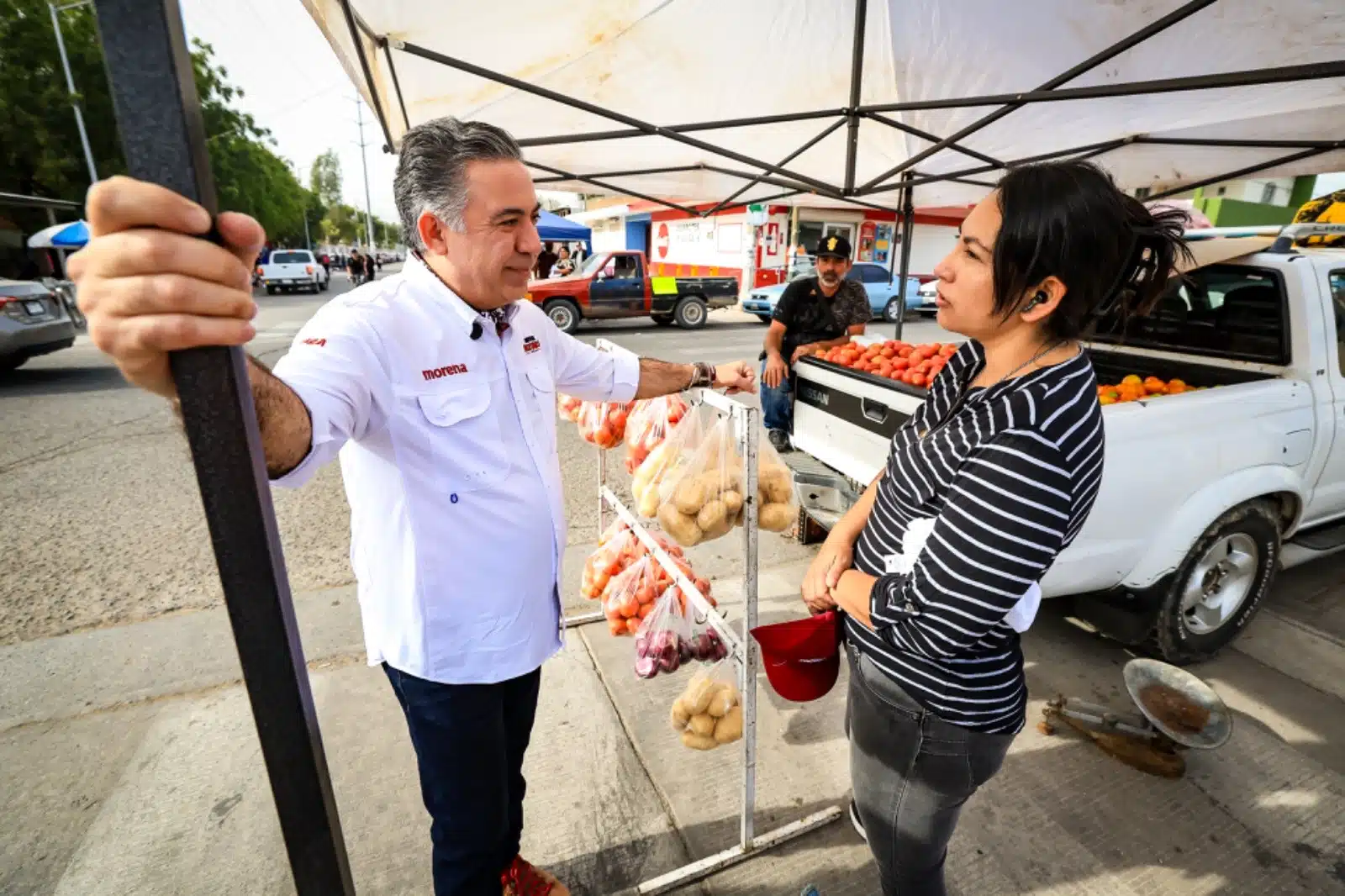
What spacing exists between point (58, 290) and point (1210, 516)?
13099 millimetres

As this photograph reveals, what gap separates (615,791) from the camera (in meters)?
2.43

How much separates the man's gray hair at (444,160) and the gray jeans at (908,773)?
1406 mm

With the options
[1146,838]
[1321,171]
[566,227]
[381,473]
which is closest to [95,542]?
[381,473]

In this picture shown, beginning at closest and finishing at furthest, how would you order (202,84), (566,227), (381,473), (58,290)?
(381,473) → (58,290) → (566,227) → (202,84)

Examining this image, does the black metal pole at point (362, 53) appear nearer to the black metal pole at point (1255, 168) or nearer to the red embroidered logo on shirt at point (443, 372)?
the red embroidered logo on shirt at point (443, 372)

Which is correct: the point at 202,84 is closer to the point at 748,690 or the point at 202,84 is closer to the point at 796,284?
the point at 796,284

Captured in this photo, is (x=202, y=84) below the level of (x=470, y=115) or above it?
above

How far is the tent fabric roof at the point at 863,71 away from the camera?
259 centimetres

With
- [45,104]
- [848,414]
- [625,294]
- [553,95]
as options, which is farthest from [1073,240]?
[45,104]

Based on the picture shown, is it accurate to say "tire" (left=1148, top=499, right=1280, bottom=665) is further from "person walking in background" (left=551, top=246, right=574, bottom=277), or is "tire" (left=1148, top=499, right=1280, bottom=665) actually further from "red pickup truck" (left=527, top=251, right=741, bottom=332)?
"person walking in background" (left=551, top=246, right=574, bottom=277)

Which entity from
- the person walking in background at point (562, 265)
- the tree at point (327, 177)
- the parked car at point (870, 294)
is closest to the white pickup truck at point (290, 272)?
the person walking in background at point (562, 265)

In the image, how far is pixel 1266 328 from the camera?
3219mm

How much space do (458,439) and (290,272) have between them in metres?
28.5

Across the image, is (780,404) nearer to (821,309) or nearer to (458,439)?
(821,309)
